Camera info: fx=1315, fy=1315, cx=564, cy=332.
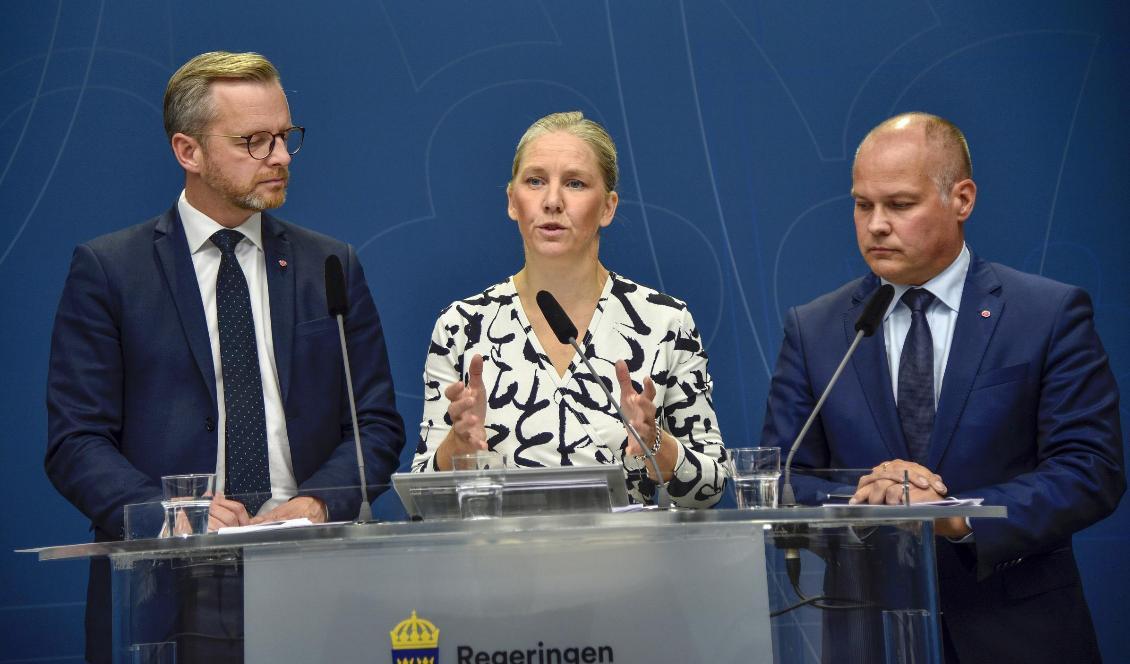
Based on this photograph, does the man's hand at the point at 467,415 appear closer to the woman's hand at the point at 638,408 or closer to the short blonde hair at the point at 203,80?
the woman's hand at the point at 638,408

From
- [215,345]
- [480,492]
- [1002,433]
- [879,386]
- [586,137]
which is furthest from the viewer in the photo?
[586,137]

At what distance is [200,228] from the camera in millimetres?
3588

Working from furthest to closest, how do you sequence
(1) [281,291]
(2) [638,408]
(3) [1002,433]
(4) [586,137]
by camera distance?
(4) [586,137]
(1) [281,291]
(3) [1002,433]
(2) [638,408]

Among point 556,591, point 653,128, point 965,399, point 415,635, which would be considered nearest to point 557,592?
point 556,591

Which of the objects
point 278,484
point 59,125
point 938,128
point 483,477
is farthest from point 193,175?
point 938,128

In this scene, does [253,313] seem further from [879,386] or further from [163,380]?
[879,386]

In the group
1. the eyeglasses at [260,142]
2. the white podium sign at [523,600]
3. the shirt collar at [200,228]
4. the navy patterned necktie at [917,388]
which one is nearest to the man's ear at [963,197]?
the navy patterned necktie at [917,388]

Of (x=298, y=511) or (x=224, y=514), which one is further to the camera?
(x=298, y=511)

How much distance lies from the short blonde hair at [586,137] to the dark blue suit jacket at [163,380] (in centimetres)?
68

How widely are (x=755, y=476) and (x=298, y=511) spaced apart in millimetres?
972

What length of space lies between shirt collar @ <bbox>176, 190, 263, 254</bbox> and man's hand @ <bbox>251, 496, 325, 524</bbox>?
100 centimetres

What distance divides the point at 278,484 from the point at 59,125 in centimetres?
187

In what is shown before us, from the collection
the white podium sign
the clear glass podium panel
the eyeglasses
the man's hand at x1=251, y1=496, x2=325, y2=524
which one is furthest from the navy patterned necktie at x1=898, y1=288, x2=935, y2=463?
the eyeglasses

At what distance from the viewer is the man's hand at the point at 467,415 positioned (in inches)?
117
